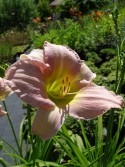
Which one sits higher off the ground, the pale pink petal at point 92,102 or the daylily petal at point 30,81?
the daylily petal at point 30,81

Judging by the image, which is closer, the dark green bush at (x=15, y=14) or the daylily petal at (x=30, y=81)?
the daylily petal at (x=30, y=81)

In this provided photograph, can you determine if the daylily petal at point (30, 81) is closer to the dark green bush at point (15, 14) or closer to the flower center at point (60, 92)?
the flower center at point (60, 92)

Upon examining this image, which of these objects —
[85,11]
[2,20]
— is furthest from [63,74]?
[2,20]

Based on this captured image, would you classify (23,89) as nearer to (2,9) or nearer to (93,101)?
(93,101)

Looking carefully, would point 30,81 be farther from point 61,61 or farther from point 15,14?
Answer: point 15,14

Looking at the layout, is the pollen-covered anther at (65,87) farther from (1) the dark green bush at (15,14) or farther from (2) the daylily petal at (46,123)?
(1) the dark green bush at (15,14)

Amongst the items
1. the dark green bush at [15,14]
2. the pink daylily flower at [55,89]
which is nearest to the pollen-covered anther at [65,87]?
the pink daylily flower at [55,89]

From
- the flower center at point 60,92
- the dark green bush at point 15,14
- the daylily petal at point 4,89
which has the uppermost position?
the daylily petal at point 4,89
